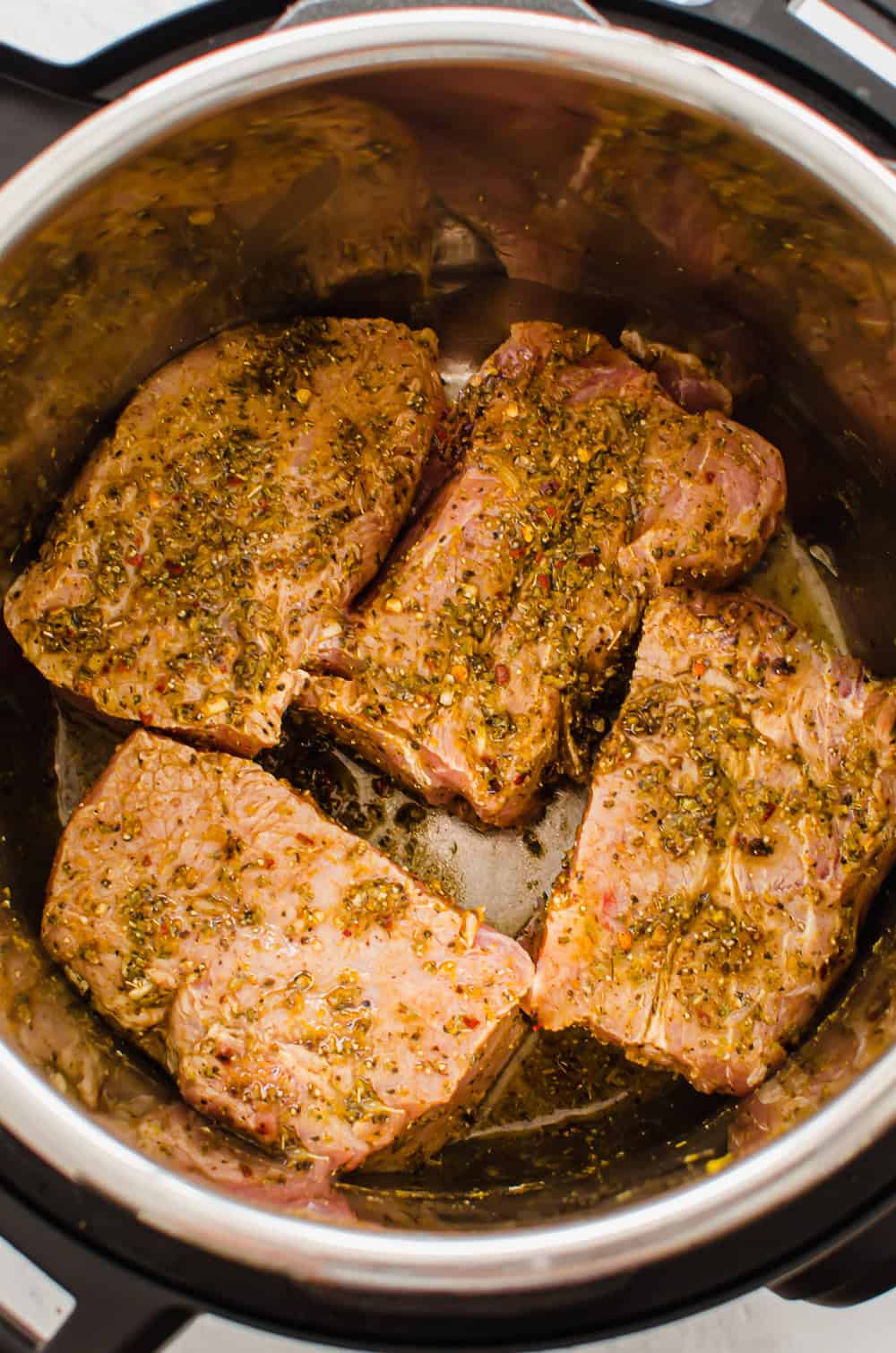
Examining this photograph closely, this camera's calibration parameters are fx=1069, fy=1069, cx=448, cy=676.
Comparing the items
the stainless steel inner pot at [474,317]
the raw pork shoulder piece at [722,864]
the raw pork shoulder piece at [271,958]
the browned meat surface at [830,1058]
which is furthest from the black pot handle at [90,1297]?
the browned meat surface at [830,1058]

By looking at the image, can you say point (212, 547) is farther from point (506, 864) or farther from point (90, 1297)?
point (90, 1297)

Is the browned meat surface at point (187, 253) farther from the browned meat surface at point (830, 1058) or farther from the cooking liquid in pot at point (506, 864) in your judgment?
the browned meat surface at point (830, 1058)

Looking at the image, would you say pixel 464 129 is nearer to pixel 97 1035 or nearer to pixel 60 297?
pixel 60 297

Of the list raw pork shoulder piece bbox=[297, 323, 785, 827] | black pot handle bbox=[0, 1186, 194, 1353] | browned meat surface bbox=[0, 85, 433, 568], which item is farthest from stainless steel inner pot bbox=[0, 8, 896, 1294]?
raw pork shoulder piece bbox=[297, 323, 785, 827]

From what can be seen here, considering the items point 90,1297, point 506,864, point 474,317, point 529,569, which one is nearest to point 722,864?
point 506,864

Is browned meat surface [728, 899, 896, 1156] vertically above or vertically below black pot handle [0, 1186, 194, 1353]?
above

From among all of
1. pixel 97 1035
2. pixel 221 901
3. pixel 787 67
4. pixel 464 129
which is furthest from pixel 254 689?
pixel 787 67

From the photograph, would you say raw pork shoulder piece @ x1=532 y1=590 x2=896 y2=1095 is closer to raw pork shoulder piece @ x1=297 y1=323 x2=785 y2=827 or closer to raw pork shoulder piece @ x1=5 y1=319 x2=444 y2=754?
raw pork shoulder piece @ x1=297 y1=323 x2=785 y2=827
